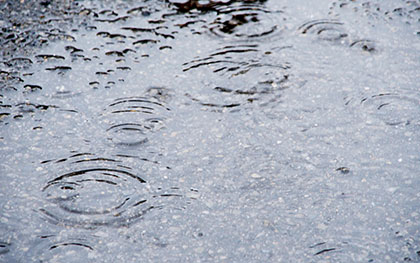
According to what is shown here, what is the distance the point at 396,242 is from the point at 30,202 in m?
2.11

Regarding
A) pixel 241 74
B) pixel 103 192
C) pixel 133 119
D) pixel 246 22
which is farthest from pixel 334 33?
pixel 103 192

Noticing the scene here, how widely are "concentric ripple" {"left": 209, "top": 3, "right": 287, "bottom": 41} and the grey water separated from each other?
0.06 feet

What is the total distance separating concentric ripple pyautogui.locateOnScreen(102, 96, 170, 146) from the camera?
348 cm

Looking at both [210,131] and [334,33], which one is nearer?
[210,131]

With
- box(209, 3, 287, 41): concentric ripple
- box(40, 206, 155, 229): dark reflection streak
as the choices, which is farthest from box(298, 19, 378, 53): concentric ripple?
box(40, 206, 155, 229): dark reflection streak

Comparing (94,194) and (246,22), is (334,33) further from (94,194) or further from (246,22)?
(94,194)

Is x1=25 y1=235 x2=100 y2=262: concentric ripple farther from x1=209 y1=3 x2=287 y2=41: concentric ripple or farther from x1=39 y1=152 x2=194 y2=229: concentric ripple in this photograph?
x1=209 y1=3 x2=287 y2=41: concentric ripple

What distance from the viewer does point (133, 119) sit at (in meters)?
3.63

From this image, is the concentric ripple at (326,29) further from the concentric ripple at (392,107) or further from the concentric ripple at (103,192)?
the concentric ripple at (103,192)

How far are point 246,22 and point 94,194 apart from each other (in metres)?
2.30

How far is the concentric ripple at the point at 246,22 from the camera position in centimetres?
446

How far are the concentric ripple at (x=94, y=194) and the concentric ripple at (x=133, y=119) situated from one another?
9.1 inches

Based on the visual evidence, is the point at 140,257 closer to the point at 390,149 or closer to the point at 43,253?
the point at 43,253

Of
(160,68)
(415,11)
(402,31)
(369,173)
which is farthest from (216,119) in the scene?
(415,11)
